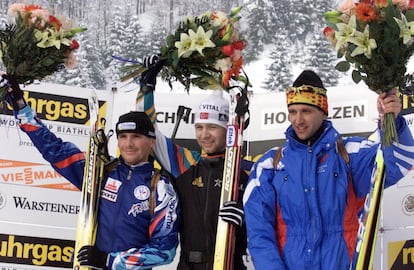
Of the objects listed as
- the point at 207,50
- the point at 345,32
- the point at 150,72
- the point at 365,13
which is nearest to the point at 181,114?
the point at 150,72

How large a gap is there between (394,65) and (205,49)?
1.53 m

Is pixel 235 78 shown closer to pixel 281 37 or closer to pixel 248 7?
pixel 281 37

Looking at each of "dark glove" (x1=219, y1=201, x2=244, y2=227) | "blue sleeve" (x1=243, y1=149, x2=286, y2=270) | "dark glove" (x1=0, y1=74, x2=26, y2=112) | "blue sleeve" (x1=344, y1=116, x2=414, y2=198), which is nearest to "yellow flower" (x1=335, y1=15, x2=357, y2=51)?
"blue sleeve" (x1=344, y1=116, x2=414, y2=198)

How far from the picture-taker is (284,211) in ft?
11.8

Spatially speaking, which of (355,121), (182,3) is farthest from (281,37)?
(355,121)

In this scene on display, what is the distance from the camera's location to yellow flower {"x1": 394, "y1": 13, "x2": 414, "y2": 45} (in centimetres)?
327

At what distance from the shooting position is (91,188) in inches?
170

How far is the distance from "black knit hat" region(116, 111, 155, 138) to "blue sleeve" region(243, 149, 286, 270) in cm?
90

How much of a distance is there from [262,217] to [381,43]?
1.13 meters

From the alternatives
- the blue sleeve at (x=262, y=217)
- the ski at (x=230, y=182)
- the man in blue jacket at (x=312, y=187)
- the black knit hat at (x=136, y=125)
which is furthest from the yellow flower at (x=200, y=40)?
the blue sleeve at (x=262, y=217)

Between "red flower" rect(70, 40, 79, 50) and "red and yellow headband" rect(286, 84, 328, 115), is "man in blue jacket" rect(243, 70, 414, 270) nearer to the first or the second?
"red and yellow headband" rect(286, 84, 328, 115)

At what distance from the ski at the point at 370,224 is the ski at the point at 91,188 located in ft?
5.63

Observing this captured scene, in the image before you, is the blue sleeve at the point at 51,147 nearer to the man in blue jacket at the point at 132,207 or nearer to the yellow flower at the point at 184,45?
the man in blue jacket at the point at 132,207

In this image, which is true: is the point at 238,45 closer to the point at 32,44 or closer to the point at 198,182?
the point at 198,182
